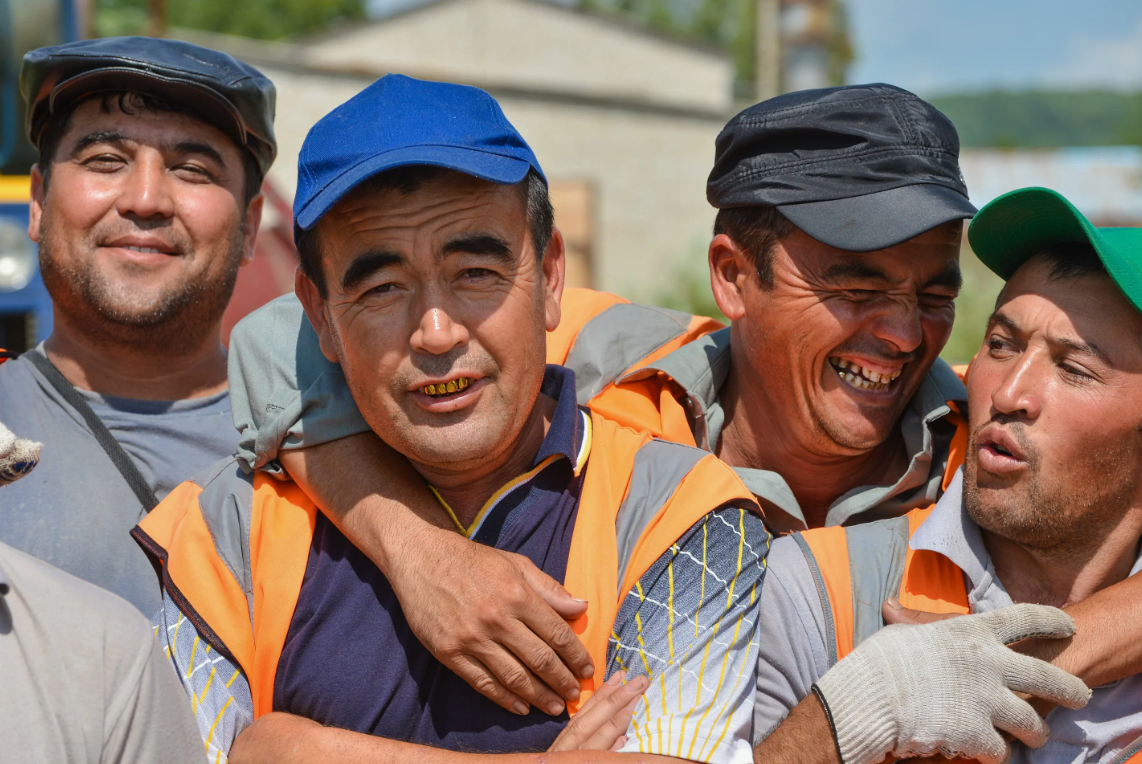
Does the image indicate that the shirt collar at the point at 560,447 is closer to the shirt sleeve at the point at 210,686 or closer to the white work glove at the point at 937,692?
the shirt sleeve at the point at 210,686

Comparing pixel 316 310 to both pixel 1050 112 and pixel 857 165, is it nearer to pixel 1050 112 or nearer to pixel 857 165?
pixel 857 165

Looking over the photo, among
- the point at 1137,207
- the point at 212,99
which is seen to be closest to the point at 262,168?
the point at 212,99

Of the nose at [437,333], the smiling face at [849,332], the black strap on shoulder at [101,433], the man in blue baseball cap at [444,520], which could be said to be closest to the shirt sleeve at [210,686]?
the man in blue baseball cap at [444,520]

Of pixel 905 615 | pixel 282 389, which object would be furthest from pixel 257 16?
pixel 905 615

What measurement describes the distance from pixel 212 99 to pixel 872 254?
1802 mm

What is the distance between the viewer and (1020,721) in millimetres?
1985

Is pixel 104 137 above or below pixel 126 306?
above

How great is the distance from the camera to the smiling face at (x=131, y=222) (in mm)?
3021

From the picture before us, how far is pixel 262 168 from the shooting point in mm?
3404

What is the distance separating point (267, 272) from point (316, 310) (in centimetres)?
385

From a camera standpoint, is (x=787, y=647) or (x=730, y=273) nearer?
(x=787, y=647)

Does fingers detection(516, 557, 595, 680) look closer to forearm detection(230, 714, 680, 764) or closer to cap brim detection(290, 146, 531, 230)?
forearm detection(230, 714, 680, 764)

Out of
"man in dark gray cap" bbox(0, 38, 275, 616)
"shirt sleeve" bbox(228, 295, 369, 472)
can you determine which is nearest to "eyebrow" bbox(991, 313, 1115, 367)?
"shirt sleeve" bbox(228, 295, 369, 472)

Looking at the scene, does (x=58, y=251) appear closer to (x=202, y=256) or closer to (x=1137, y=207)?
(x=202, y=256)
